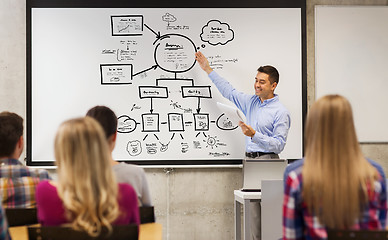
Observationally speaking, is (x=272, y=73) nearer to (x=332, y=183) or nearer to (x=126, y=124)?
(x=126, y=124)

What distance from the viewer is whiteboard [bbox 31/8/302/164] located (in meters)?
4.92

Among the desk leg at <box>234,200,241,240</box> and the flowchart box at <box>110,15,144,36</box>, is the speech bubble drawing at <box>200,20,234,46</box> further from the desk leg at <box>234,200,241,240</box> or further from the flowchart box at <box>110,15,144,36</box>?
the desk leg at <box>234,200,241,240</box>

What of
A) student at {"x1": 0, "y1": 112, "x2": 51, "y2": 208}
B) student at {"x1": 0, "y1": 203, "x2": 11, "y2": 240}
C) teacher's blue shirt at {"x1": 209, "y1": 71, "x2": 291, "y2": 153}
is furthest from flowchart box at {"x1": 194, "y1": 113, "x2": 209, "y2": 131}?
student at {"x1": 0, "y1": 203, "x2": 11, "y2": 240}

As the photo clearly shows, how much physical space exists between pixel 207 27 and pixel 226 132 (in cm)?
109

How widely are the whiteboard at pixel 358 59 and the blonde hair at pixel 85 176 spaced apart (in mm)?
3711

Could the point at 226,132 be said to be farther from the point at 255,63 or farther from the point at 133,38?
the point at 133,38

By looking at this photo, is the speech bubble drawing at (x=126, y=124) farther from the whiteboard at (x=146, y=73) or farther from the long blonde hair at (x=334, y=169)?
the long blonde hair at (x=334, y=169)

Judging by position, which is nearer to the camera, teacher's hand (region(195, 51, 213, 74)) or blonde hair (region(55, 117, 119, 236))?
blonde hair (region(55, 117, 119, 236))

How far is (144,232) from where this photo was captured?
2.29m

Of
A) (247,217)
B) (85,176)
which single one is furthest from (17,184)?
(247,217)

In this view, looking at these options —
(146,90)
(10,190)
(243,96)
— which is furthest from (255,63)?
(10,190)

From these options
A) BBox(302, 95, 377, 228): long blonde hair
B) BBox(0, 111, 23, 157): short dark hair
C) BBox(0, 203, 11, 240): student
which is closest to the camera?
BBox(0, 203, 11, 240): student

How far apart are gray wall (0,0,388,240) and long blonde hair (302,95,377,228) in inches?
124

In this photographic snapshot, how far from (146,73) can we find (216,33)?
32.4 inches
